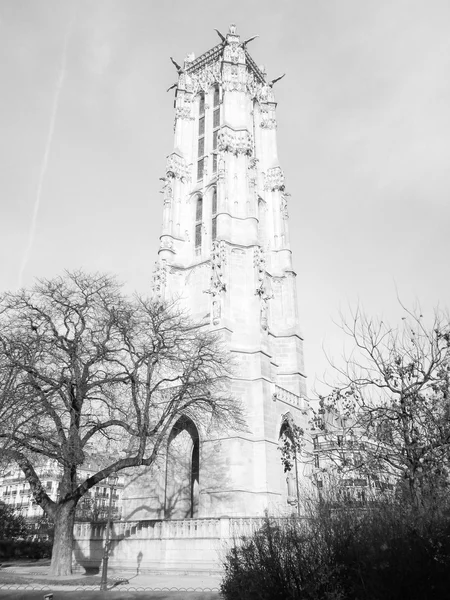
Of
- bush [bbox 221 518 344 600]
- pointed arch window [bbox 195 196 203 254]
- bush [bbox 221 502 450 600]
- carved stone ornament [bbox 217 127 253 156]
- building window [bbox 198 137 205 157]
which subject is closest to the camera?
bush [bbox 221 502 450 600]

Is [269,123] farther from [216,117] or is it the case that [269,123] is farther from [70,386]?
[70,386]

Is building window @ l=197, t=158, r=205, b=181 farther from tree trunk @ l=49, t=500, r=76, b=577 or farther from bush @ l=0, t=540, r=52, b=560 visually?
bush @ l=0, t=540, r=52, b=560

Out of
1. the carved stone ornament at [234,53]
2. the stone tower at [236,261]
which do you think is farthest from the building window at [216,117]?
the carved stone ornament at [234,53]

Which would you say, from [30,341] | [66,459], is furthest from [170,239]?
[66,459]

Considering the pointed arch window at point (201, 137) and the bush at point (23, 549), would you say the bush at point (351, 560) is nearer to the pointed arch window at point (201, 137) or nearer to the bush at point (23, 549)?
the bush at point (23, 549)

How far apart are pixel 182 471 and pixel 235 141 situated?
19867 millimetres

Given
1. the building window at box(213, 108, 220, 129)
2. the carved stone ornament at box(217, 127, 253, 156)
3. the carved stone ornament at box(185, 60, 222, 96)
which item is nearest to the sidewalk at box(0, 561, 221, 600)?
the carved stone ornament at box(217, 127, 253, 156)

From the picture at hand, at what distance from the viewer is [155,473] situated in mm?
21766

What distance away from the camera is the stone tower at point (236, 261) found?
20.8 meters

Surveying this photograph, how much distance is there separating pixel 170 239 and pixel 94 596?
2141cm

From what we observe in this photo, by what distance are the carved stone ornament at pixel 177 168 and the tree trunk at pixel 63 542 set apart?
73.7 feet

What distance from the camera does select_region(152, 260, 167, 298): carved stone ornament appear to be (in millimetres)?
27375

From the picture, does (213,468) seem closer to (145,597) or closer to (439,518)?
(145,597)

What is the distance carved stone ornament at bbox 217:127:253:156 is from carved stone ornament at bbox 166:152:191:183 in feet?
11.2
